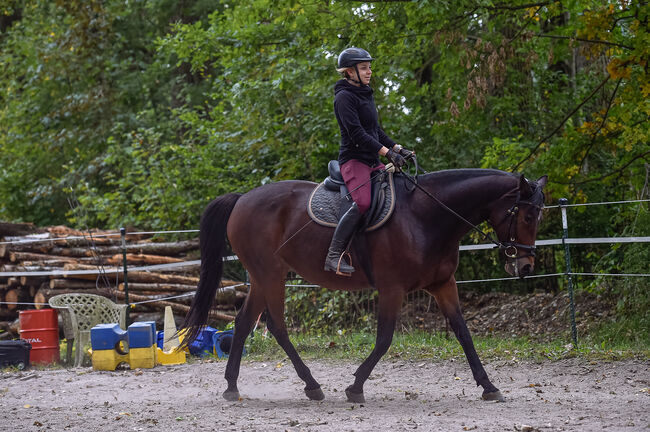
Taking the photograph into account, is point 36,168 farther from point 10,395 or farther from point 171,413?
point 171,413

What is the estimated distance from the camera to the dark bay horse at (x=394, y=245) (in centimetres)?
646

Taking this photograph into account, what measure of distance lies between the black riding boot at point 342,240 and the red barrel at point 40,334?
214 inches

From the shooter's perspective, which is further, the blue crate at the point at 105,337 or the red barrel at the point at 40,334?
the red barrel at the point at 40,334

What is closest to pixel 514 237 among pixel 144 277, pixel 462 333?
pixel 462 333

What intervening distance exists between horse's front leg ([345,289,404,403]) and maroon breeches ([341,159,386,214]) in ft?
2.65

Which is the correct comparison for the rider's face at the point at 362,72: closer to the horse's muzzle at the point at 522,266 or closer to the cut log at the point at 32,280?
the horse's muzzle at the point at 522,266

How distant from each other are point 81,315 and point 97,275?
5.61 feet

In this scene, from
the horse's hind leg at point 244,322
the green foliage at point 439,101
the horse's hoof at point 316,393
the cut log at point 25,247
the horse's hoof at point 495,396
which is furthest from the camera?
the cut log at point 25,247

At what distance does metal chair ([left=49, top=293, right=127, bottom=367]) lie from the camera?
10211 millimetres

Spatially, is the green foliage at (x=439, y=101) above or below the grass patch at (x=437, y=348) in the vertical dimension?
above

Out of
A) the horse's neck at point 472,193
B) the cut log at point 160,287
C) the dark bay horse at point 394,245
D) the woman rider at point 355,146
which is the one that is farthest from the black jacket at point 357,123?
the cut log at point 160,287

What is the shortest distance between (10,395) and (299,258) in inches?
136

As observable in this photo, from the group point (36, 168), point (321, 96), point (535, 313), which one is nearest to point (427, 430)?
point (535, 313)

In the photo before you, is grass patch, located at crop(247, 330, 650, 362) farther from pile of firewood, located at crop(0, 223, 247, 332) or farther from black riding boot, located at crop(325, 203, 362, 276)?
black riding boot, located at crop(325, 203, 362, 276)
